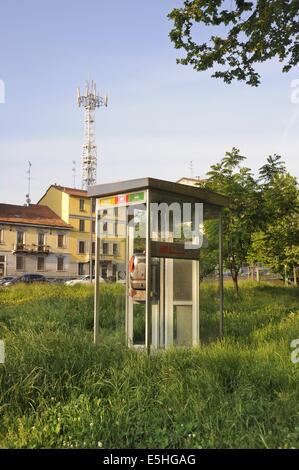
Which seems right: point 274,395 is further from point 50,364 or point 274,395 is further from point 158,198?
point 158,198

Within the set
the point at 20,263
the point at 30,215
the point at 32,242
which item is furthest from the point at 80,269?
the point at 30,215

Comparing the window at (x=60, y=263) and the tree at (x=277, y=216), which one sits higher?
the tree at (x=277, y=216)

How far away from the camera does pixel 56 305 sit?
1227 cm

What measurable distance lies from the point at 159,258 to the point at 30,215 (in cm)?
5139

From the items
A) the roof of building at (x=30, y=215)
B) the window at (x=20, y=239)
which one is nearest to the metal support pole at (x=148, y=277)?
the roof of building at (x=30, y=215)

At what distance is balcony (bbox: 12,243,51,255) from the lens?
5465 cm

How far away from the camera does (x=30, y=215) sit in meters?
57.8

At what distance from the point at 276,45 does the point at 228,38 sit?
0.96 m

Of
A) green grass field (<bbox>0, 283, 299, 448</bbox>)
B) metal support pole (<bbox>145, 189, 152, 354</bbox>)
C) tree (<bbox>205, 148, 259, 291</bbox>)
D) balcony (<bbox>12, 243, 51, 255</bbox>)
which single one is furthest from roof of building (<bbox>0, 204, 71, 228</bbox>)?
green grass field (<bbox>0, 283, 299, 448</bbox>)

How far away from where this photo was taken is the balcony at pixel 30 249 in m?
54.7

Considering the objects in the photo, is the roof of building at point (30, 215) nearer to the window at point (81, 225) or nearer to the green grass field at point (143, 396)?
the window at point (81, 225)

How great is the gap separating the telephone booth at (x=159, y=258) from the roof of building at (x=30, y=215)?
4785 cm

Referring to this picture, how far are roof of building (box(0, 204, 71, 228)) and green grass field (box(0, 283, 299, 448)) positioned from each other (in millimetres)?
50386
